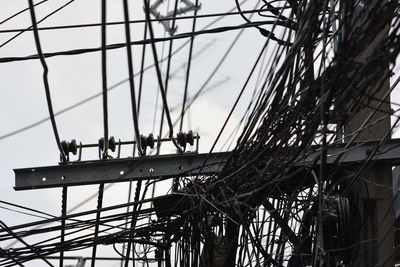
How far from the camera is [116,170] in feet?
26.8

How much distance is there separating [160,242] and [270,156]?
1.55 m

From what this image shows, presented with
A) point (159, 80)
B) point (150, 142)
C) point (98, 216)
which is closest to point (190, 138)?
point (150, 142)

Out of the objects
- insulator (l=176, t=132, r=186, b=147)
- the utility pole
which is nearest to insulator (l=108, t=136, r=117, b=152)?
insulator (l=176, t=132, r=186, b=147)

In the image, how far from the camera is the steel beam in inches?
320

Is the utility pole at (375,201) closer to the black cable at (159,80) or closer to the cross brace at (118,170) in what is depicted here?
the cross brace at (118,170)

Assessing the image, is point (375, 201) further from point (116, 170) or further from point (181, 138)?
point (116, 170)

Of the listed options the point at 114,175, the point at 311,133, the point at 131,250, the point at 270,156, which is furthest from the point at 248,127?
the point at 131,250

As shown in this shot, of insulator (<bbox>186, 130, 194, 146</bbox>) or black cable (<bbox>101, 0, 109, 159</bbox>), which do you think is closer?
black cable (<bbox>101, 0, 109, 159</bbox>)

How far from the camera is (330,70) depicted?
607cm

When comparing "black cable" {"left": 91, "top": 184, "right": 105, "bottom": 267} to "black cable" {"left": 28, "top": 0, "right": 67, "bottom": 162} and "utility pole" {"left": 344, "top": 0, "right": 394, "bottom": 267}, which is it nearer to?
"black cable" {"left": 28, "top": 0, "right": 67, "bottom": 162}

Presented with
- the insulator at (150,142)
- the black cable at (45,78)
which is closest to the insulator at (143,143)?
the insulator at (150,142)

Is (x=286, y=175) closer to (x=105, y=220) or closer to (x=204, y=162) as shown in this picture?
(x=204, y=162)

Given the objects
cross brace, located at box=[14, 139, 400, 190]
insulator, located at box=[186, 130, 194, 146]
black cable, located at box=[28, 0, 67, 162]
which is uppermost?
black cable, located at box=[28, 0, 67, 162]

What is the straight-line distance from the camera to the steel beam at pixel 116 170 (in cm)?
812
